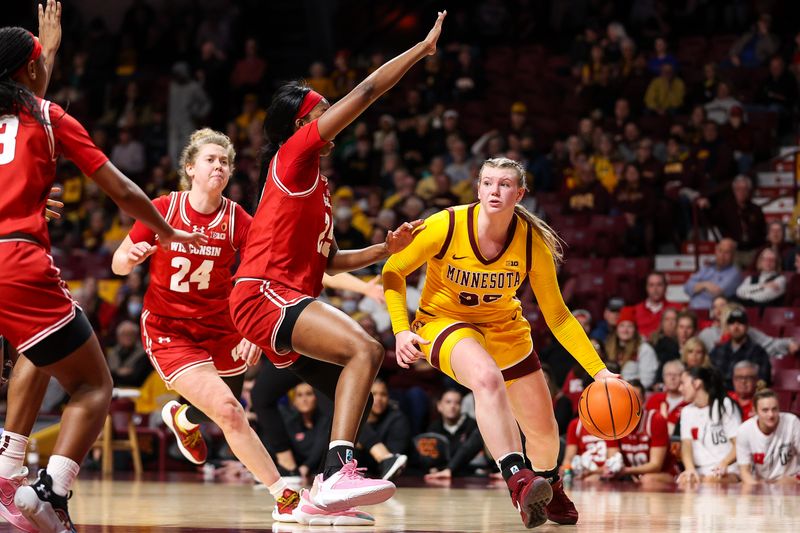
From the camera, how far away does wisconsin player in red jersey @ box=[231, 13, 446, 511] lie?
4.90 m

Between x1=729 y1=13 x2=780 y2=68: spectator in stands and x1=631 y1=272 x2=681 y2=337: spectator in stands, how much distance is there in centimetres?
480

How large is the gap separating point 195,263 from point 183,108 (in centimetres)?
1201

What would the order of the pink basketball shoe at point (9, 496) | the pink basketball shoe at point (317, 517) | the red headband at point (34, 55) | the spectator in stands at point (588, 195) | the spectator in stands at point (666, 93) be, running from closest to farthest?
the red headband at point (34, 55) < the pink basketball shoe at point (9, 496) < the pink basketball shoe at point (317, 517) < the spectator in stands at point (588, 195) < the spectator in stands at point (666, 93)

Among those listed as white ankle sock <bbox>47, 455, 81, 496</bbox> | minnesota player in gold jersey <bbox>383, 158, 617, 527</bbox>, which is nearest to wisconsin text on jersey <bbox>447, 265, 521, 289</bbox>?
minnesota player in gold jersey <bbox>383, 158, 617, 527</bbox>

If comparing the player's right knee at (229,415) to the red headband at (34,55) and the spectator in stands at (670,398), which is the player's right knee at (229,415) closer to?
the red headband at (34,55)

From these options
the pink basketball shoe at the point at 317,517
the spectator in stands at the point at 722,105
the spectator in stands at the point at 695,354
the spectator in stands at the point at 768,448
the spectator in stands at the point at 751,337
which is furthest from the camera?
the spectator in stands at the point at 722,105

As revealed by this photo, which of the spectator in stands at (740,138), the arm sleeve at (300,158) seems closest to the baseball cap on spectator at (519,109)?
the spectator in stands at (740,138)

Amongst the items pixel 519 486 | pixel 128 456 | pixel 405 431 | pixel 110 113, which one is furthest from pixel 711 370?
pixel 110 113

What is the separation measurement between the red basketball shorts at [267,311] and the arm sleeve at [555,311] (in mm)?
1232

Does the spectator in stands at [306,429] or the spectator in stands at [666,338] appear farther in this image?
the spectator in stands at [666,338]

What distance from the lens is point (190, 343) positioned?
6.18m

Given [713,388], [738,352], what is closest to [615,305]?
[738,352]

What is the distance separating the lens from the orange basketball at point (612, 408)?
5.68 metres

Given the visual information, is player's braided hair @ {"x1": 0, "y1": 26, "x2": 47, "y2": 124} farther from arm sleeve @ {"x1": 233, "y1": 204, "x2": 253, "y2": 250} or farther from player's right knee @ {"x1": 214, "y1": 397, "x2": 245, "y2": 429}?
arm sleeve @ {"x1": 233, "y1": 204, "x2": 253, "y2": 250}
